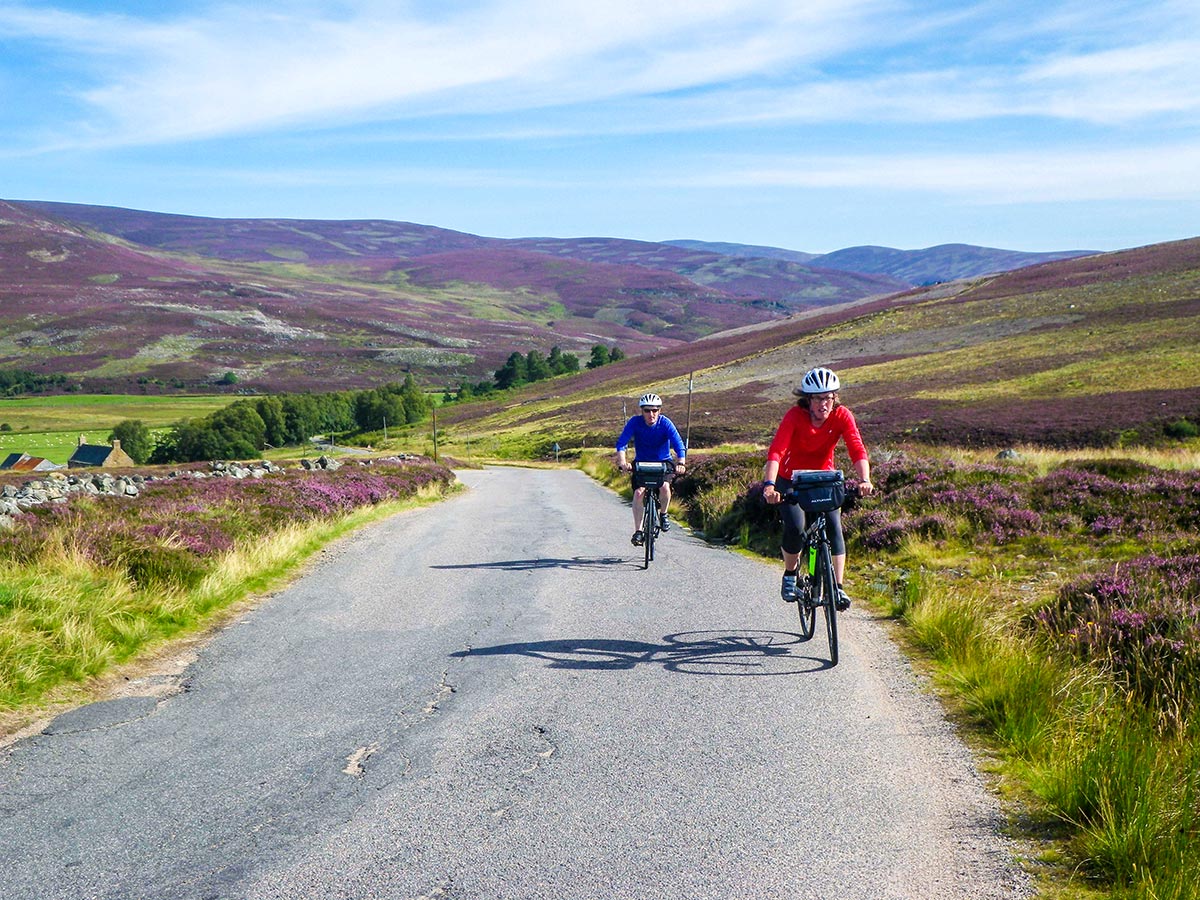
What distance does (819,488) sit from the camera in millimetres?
8023

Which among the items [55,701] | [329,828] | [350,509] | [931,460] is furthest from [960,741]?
[350,509]

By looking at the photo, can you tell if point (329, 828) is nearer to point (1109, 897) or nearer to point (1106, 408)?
point (1109, 897)

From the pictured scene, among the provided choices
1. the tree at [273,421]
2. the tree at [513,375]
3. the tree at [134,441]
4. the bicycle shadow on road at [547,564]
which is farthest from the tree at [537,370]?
the bicycle shadow on road at [547,564]

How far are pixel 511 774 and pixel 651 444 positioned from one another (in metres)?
8.35

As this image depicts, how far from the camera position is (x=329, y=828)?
4609 millimetres

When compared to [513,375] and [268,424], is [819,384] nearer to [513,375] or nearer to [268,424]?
[268,424]

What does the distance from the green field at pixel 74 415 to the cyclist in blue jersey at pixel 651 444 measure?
346 ft

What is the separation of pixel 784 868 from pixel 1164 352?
64552 millimetres

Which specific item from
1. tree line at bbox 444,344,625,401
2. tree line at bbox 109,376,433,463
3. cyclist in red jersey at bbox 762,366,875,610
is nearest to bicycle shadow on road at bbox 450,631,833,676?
cyclist in red jersey at bbox 762,366,875,610

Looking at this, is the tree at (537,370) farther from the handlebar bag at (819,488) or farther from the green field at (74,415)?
the handlebar bag at (819,488)

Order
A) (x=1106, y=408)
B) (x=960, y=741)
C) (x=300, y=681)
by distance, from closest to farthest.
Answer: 1. (x=960, y=741)
2. (x=300, y=681)
3. (x=1106, y=408)

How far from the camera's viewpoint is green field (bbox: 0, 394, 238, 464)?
386 ft

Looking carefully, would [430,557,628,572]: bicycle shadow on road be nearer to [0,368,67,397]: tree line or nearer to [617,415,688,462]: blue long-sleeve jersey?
[617,415,688,462]: blue long-sleeve jersey

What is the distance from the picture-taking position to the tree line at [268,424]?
354 ft
